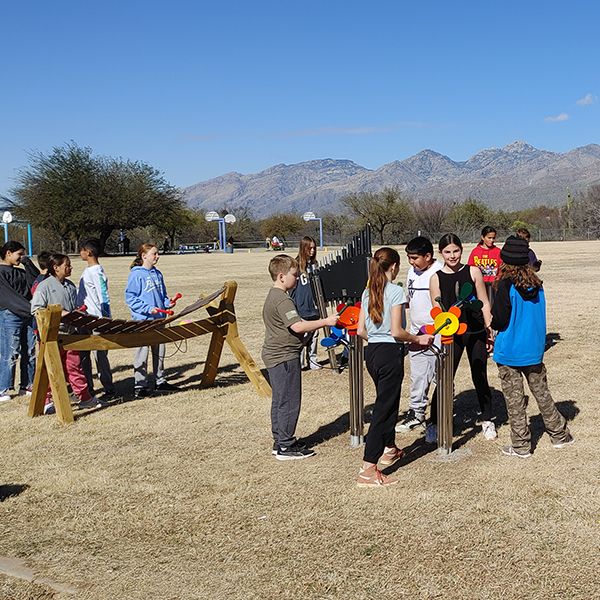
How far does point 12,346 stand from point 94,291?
3.82 ft

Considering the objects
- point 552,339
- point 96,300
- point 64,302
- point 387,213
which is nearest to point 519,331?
point 64,302

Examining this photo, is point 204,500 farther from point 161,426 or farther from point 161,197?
point 161,197

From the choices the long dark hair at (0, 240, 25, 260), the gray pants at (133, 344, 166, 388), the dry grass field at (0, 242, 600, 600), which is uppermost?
the long dark hair at (0, 240, 25, 260)

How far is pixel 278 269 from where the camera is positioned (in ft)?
19.9

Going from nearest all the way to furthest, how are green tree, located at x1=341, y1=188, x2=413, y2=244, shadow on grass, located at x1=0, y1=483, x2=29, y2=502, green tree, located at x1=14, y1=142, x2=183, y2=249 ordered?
shadow on grass, located at x1=0, y1=483, x2=29, y2=502, green tree, located at x1=14, y1=142, x2=183, y2=249, green tree, located at x1=341, y1=188, x2=413, y2=244

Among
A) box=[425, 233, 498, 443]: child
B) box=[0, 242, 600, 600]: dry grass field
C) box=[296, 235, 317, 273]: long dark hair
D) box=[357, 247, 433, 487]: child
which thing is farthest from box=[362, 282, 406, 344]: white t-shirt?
box=[296, 235, 317, 273]: long dark hair

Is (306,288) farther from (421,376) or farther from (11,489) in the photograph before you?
(11,489)

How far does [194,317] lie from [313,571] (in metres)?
12.3

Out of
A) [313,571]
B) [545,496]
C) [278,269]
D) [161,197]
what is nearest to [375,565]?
[313,571]

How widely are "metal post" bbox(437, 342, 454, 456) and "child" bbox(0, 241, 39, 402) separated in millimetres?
4977

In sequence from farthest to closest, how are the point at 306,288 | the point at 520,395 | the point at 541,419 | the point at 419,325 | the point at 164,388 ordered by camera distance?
the point at 306,288, the point at 164,388, the point at 541,419, the point at 419,325, the point at 520,395

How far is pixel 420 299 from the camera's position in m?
6.89

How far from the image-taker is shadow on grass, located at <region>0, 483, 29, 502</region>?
5.63 m

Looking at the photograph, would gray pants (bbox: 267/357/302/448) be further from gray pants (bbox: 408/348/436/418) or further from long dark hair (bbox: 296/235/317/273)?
long dark hair (bbox: 296/235/317/273)
